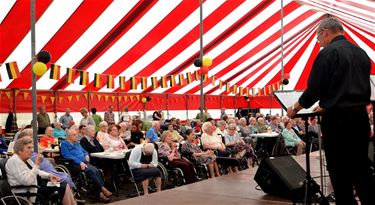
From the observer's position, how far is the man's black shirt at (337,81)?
91.0 inches

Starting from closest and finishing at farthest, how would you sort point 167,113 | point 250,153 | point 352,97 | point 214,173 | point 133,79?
1. point 352,97
2. point 214,173
3. point 250,153
4. point 133,79
5. point 167,113

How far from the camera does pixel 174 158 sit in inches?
252

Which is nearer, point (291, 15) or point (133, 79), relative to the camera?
point (133, 79)

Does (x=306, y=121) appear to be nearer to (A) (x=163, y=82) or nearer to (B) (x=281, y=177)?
(B) (x=281, y=177)

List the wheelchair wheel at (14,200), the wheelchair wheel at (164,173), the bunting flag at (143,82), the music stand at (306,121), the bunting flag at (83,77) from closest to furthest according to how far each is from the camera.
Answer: the music stand at (306,121)
the wheelchair wheel at (14,200)
the wheelchair wheel at (164,173)
the bunting flag at (83,77)
the bunting flag at (143,82)

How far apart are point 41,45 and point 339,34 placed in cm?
743

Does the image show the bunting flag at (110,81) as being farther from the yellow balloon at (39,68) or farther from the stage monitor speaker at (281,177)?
the stage monitor speaker at (281,177)

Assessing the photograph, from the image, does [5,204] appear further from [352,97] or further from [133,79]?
[133,79]

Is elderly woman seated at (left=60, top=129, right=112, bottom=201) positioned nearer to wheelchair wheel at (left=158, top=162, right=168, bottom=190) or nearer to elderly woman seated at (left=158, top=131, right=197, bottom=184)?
wheelchair wheel at (left=158, top=162, right=168, bottom=190)

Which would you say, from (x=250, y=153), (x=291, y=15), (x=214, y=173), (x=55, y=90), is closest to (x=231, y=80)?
(x=291, y=15)

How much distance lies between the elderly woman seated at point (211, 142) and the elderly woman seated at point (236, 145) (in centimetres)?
39

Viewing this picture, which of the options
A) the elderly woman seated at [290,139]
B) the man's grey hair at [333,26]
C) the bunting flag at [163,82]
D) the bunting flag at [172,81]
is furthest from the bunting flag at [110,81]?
the man's grey hair at [333,26]

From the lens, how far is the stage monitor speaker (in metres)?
3.43

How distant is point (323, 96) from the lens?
93.4 inches
